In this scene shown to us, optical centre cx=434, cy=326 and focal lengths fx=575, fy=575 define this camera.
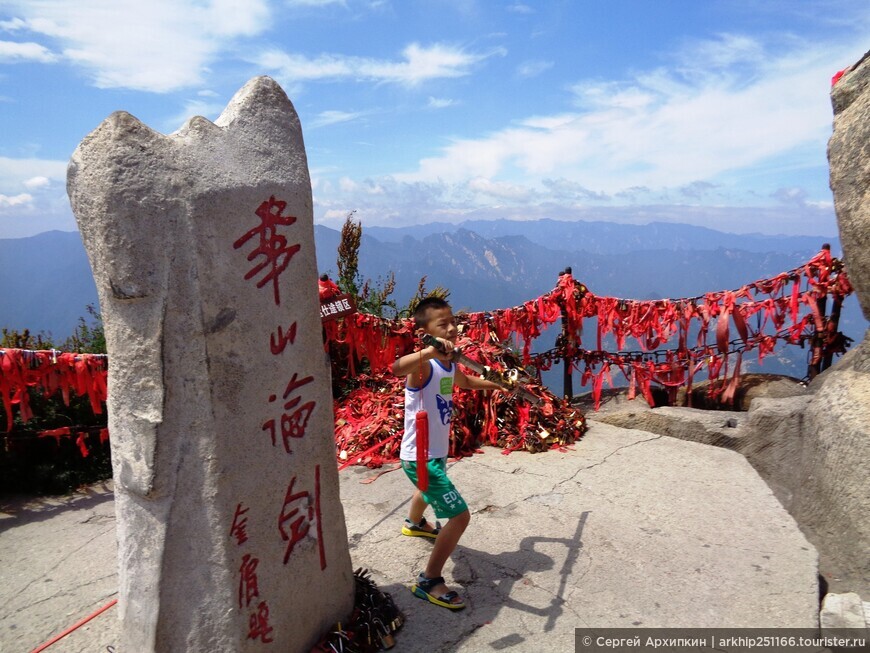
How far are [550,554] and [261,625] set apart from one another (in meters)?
2.06

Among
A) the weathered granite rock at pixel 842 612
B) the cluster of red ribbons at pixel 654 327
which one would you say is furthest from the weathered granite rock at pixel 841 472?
the cluster of red ribbons at pixel 654 327

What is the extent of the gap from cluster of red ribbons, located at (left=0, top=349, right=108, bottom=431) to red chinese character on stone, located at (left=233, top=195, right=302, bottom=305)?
3.45 meters

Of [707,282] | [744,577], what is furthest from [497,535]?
[707,282]

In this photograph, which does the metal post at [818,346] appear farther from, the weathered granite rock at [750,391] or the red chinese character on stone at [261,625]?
the red chinese character on stone at [261,625]

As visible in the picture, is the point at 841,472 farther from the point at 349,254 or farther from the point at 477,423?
the point at 349,254

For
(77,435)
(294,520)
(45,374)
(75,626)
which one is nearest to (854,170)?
(294,520)

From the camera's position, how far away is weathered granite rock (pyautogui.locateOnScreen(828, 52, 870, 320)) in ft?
13.0

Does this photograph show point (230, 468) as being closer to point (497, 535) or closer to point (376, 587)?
point (376, 587)

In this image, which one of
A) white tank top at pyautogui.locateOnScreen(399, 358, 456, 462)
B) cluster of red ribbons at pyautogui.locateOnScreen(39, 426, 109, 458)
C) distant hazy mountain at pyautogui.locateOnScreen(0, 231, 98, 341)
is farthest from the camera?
distant hazy mountain at pyautogui.locateOnScreen(0, 231, 98, 341)

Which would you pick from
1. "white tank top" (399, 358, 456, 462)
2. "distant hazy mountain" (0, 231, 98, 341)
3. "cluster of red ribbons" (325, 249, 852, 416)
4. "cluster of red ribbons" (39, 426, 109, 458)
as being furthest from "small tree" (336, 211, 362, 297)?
"distant hazy mountain" (0, 231, 98, 341)

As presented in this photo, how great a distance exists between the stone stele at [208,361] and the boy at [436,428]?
79 cm

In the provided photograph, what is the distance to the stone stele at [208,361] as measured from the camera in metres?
2.23

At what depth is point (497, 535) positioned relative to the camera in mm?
4188

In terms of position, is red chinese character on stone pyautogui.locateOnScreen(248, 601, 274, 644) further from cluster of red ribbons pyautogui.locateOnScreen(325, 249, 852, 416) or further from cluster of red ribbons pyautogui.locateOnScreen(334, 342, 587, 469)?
cluster of red ribbons pyautogui.locateOnScreen(325, 249, 852, 416)
